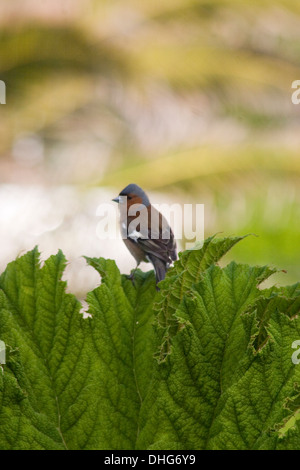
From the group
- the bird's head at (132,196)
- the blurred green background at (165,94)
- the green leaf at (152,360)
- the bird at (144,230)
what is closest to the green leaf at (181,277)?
the green leaf at (152,360)

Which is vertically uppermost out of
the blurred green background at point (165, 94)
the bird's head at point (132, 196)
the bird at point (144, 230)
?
the blurred green background at point (165, 94)

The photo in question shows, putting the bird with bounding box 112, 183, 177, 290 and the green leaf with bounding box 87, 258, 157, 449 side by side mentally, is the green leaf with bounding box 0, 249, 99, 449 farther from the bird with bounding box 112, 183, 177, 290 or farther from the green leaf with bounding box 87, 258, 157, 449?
the bird with bounding box 112, 183, 177, 290

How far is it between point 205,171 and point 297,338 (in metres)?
4.96

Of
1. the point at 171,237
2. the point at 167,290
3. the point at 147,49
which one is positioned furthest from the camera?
the point at 147,49

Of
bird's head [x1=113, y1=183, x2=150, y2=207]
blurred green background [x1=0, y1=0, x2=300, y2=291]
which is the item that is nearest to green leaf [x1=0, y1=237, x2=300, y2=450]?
bird's head [x1=113, y1=183, x2=150, y2=207]

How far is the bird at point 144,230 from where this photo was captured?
2.14m

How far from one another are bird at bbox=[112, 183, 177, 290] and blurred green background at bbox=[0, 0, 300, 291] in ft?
7.74

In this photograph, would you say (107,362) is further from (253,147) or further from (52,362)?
(253,147)

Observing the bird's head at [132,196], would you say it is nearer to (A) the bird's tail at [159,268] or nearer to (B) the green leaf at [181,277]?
(A) the bird's tail at [159,268]

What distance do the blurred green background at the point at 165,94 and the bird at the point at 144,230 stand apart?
2.36m

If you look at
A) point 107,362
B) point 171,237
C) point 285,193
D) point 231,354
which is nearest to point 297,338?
point 231,354

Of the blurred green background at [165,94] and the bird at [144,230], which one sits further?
the blurred green background at [165,94]

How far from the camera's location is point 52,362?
0.75 meters

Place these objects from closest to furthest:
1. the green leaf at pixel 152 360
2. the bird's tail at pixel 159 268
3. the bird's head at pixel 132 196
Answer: the green leaf at pixel 152 360 → the bird's tail at pixel 159 268 → the bird's head at pixel 132 196
